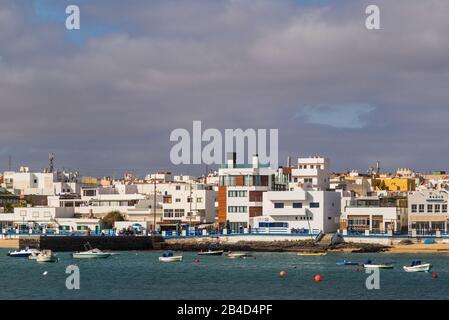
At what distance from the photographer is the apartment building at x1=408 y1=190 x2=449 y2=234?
136750mm

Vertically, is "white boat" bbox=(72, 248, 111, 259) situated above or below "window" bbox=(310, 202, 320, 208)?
below

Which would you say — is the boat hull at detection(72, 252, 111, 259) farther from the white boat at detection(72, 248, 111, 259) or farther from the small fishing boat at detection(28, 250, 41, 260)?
the small fishing boat at detection(28, 250, 41, 260)

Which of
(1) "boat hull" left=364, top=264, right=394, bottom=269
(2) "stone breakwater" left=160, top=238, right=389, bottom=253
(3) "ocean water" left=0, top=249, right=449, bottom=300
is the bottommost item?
(3) "ocean water" left=0, top=249, right=449, bottom=300

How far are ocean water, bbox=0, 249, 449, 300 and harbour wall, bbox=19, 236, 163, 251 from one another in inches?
641

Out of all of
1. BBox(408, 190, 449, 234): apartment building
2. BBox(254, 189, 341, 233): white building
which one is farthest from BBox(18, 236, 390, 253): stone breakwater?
BBox(408, 190, 449, 234): apartment building

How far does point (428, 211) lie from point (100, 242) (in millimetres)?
45784

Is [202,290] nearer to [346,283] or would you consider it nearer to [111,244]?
[346,283]

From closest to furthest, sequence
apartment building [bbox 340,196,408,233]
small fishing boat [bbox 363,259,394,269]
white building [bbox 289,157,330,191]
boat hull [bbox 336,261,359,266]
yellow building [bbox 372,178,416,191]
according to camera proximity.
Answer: small fishing boat [bbox 363,259,394,269]
boat hull [bbox 336,261,359,266]
apartment building [bbox 340,196,408,233]
white building [bbox 289,157,330,191]
yellow building [bbox 372,178,416,191]

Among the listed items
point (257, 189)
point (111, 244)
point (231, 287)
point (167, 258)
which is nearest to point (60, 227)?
point (111, 244)

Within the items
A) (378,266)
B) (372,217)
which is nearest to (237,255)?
(372,217)

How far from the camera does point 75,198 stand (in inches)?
7003

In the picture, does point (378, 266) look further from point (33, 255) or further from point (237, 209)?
point (33, 255)

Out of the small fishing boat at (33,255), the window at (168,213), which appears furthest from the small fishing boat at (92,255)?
the window at (168,213)
